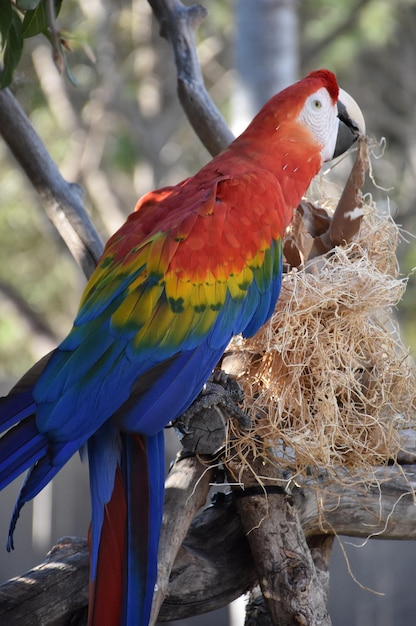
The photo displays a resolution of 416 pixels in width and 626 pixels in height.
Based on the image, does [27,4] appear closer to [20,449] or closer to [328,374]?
[20,449]

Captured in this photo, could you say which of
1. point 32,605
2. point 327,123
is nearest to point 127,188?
point 327,123

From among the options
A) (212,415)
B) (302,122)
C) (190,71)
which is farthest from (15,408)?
(190,71)

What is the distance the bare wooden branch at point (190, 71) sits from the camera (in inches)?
Answer: 69.1

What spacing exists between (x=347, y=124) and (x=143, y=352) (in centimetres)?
66

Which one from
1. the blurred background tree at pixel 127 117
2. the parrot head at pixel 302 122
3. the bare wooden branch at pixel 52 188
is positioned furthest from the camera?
the blurred background tree at pixel 127 117

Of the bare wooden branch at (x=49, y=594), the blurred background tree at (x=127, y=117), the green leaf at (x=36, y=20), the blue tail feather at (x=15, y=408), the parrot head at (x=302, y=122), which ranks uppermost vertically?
the blurred background tree at (x=127, y=117)

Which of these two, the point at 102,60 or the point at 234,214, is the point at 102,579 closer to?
the point at 234,214

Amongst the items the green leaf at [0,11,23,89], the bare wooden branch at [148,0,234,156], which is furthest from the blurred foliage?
the green leaf at [0,11,23,89]

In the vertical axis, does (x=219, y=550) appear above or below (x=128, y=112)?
below

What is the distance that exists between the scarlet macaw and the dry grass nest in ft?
0.22

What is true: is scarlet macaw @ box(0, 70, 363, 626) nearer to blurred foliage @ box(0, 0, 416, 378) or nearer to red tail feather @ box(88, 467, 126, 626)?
red tail feather @ box(88, 467, 126, 626)

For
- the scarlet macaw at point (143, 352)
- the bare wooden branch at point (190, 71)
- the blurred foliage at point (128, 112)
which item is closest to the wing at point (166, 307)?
the scarlet macaw at point (143, 352)

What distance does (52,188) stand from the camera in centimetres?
170

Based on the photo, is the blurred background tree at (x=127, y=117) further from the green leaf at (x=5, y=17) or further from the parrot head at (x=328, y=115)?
the green leaf at (x=5, y=17)
